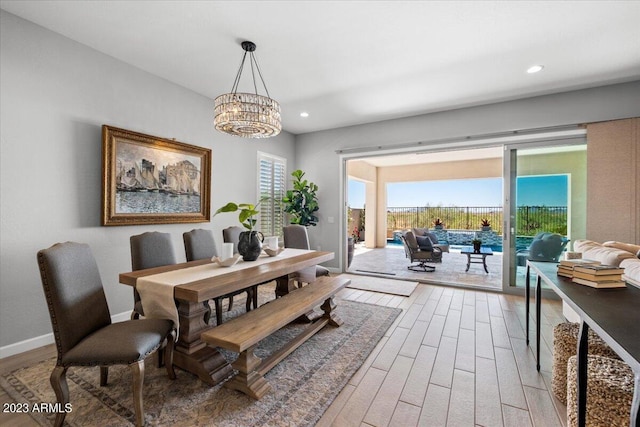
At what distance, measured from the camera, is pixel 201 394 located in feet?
6.13

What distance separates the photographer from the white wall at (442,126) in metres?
3.58

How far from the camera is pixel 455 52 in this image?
9.46ft

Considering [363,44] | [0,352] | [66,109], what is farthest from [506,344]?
[66,109]

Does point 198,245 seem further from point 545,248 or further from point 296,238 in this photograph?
point 545,248

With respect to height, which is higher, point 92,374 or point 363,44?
point 363,44

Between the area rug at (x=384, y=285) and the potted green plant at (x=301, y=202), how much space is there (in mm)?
1518

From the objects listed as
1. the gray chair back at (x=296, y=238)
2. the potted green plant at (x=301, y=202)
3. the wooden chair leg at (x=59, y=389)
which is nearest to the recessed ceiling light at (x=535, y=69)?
the gray chair back at (x=296, y=238)

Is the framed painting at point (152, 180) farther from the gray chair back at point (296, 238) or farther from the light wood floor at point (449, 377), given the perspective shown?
the light wood floor at point (449, 377)

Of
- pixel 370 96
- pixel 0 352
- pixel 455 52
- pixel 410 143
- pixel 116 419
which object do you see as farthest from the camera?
pixel 410 143

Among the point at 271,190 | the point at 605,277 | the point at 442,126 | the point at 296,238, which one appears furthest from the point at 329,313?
the point at 442,126

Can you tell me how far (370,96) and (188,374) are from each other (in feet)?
13.1

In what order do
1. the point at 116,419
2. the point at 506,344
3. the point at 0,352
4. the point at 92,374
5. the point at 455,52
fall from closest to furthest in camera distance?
1. the point at 116,419
2. the point at 92,374
3. the point at 0,352
4. the point at 506,344
5. the point at 455,52

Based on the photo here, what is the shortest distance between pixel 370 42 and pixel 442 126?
8.01 ft

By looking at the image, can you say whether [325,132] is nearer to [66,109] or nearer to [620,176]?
[66,109]
